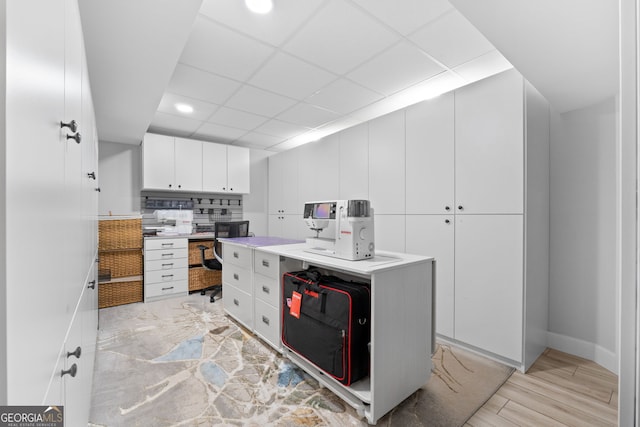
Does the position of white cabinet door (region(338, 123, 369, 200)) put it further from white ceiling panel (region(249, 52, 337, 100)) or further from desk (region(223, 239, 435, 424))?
desk (region(223, 239, 435, 424))

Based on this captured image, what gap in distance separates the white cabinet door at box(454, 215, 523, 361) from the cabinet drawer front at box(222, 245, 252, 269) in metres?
2.02

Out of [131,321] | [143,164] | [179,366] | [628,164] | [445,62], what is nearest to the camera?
[628,164]

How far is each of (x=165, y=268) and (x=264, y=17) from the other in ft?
11.2

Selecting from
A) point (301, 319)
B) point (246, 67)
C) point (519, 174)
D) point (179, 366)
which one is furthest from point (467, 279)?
point (246, 67)

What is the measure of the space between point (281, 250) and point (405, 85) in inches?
84.0

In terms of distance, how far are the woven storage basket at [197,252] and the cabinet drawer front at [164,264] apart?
→ 16cm

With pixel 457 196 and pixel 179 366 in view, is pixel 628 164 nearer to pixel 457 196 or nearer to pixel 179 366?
pixel 457 196

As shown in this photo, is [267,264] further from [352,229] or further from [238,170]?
[238,170]

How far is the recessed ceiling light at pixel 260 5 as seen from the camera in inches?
70.2

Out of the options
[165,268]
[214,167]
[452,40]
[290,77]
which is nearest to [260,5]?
[290,77]

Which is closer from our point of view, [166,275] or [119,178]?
[166,275]

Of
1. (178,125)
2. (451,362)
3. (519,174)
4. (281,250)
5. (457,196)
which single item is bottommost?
(451,362)

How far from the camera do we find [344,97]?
10.4 feet

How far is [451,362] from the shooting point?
2.31 meters
